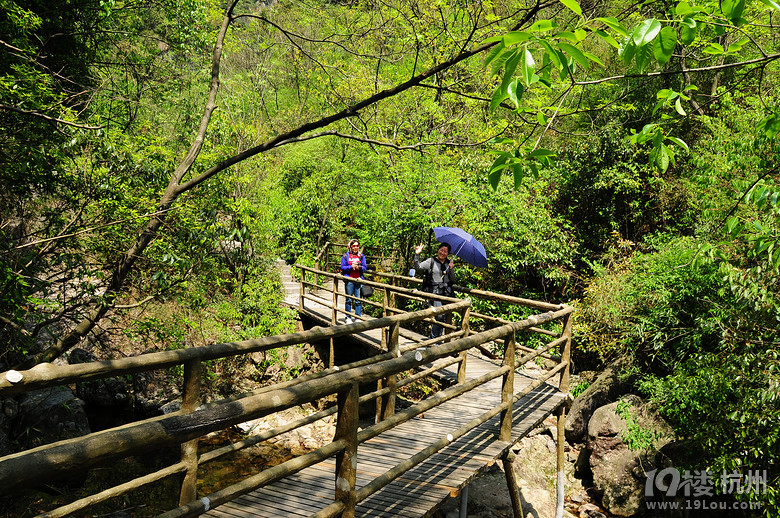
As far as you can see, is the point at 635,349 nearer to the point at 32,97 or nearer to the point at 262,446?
the point at 262,446

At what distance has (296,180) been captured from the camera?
60.0 feet

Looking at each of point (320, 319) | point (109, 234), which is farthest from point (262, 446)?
point (109, 234)

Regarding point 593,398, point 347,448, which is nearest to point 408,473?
point 347,448

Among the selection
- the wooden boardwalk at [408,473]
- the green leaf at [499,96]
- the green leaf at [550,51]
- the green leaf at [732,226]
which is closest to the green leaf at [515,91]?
the green leaf at [499,96]

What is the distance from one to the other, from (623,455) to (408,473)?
6.05m

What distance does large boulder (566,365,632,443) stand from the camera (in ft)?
30.0

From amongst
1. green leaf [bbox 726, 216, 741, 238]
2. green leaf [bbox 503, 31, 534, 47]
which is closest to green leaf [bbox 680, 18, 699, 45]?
green leaf [bbox 503, 31, 534, 47]

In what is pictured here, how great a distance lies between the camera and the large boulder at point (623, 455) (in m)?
7.54

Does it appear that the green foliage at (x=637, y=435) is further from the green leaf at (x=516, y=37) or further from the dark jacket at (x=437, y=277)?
the green leaf at (x=516, y=37)

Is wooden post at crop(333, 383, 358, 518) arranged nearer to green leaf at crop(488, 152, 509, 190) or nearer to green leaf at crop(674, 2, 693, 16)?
green leaf at crop(488, 152, 509, 190)

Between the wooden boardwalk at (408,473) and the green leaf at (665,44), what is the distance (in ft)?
8.96

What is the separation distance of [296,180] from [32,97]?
14.2m

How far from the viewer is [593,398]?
9.37 m

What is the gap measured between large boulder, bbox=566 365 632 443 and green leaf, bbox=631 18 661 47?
867cm
